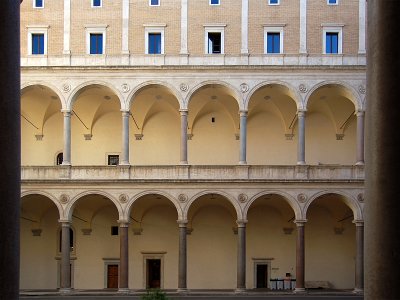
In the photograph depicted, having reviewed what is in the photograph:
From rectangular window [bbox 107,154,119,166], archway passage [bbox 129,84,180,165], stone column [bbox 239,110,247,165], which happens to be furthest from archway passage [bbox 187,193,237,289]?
rectangular window [bbox 107,154,119,166]

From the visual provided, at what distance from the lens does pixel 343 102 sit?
2808 centimetres

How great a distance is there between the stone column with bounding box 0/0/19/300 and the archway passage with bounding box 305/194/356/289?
26.0 meters

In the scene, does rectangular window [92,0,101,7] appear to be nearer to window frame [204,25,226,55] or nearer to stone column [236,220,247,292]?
window frame [204,25,226,55]

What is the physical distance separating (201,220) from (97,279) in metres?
6.24

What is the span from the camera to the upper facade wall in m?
25.0

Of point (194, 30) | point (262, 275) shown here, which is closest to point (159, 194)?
point (194, 30)

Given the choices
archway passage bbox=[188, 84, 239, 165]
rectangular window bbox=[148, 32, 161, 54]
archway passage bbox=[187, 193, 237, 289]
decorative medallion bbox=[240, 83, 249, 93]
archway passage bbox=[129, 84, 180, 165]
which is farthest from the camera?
archway passage bbox=[129, 84, 180, 165]

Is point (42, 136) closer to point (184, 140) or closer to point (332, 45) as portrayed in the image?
point (184, 140)

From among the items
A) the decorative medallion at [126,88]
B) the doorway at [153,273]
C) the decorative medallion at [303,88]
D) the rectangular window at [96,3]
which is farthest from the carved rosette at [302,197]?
the rectangular window at [96,3]

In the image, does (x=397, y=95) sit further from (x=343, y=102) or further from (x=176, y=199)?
(x=343, y=102)

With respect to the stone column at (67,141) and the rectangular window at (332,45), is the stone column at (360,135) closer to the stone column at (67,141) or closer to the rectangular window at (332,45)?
the rectangular window at (332,45)

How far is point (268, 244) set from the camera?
2848cm

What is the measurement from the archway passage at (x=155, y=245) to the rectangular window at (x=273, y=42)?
31.3 feet

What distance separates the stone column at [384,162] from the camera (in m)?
3.11
